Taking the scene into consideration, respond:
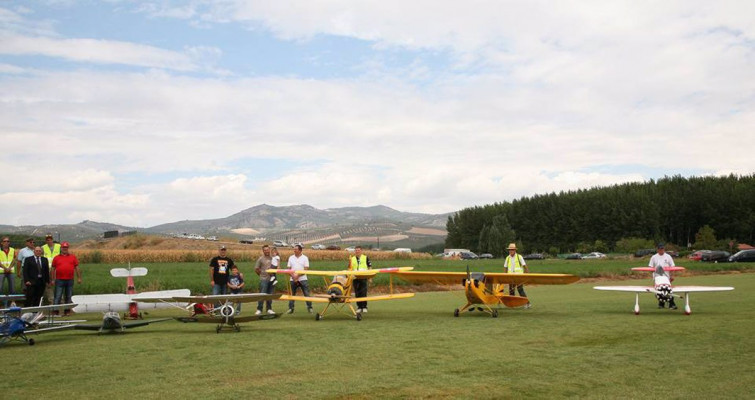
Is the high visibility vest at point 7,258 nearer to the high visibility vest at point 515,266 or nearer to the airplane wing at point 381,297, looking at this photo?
the airplane wing at point 381,297

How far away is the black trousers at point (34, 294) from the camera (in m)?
16.3

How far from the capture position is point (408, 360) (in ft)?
32.6

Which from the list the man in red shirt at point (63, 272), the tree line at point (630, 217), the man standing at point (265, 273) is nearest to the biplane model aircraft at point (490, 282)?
the man standing at point (265, 273)

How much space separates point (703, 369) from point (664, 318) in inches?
267

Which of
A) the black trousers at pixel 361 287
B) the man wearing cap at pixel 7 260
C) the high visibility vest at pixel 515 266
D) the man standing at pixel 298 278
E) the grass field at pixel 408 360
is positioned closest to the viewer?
the grass field at pixel 408 360

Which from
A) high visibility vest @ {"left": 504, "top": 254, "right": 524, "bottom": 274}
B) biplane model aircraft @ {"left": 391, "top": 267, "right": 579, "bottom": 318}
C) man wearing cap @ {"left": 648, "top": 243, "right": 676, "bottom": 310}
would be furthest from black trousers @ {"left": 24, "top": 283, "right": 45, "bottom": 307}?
man wearing cap @ {"left": 648, "top": 243, "right": 676, "bottom": 310}

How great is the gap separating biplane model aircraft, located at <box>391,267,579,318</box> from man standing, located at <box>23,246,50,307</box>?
30.1 ft

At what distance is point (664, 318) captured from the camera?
1512cm

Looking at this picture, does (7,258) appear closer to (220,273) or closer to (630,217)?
(220,273)

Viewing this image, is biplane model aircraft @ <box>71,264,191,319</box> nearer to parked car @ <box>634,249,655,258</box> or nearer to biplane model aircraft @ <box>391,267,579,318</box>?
biplane model aircraft @ <box>391,267,579,318</box>

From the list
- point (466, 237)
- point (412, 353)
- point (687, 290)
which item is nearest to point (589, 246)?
point (466, 237)

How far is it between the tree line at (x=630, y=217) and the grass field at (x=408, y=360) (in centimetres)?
7997

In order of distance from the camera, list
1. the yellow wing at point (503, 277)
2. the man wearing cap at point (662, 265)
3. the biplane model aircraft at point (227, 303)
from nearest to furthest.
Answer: the biplane model aircraft at point (227, 303)
the man wearing cap at point (662, 265)
the yellow wing at point (503, 277)

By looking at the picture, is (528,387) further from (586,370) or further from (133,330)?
(133,330)
